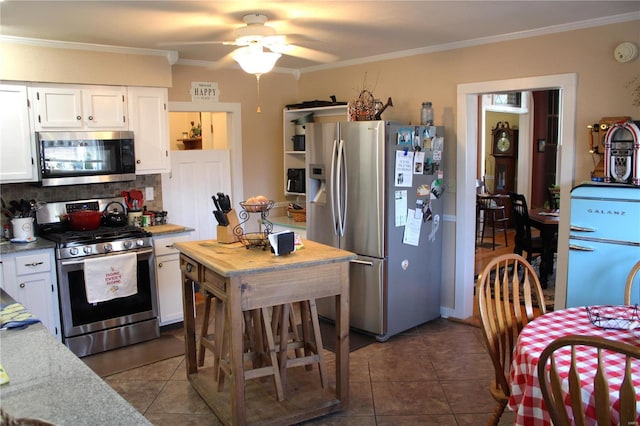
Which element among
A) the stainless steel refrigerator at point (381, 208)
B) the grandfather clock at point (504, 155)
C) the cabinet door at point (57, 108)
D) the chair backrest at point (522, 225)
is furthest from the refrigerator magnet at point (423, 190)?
the grandfather clock at point (504, 155)

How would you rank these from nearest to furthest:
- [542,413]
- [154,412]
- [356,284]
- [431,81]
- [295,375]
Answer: [542,413], [154,412], [295,375], [356,284], [431,81]

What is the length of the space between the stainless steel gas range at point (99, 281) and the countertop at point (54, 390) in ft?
6.78

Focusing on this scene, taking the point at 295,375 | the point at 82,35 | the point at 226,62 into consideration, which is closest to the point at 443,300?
the point at 295,375

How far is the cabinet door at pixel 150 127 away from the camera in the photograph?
4.36 m

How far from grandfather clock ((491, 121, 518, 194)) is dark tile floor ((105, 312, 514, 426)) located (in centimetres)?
555

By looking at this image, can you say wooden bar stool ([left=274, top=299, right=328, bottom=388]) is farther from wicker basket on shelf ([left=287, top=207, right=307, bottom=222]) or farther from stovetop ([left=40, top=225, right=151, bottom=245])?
wicker basket on shelf ([left=287, top=207, right=307, bottom=222])

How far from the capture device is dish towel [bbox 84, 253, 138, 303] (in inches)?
151

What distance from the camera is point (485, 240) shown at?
8.12m

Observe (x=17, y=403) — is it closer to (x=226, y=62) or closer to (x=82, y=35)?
(x=82, y=35)

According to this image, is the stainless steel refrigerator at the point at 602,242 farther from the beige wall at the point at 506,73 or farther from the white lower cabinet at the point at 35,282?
the white lower cabinet at the point at 35,282

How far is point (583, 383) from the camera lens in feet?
5.51

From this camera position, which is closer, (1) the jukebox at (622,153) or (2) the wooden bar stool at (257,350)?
(2) the wooden bar stool at (257,350)

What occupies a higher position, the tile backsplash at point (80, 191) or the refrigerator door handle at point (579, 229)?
the tile backsplash at point (80, 191)

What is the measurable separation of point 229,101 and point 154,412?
125 inches
